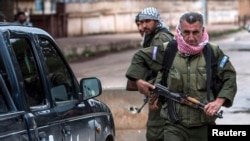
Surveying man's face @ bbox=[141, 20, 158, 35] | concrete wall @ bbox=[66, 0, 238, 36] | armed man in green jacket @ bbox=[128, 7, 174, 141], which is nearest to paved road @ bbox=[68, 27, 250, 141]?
armed man in green jacket @ bbox=[128, 7, 174, 141]

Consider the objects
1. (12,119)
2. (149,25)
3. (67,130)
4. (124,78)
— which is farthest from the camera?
(124,78)

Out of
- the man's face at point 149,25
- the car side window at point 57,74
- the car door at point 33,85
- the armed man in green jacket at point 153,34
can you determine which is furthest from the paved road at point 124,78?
the car door at point 33,85

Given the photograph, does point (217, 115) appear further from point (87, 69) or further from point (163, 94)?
point (87, 69)

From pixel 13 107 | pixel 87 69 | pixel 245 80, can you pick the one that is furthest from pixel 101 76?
pixel 13 107

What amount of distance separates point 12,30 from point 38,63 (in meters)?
0.33

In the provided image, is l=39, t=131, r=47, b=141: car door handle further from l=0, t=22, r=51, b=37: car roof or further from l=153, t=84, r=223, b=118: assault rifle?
l=153, t=84, r=223, b=118: assault rifle

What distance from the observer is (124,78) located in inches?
639

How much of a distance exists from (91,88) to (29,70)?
0.87 m

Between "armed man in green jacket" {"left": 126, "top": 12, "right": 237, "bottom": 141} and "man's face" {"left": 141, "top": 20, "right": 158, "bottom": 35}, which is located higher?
"man's face" {"left": 141, "top": 20, "right": 158, "bottom": 35}

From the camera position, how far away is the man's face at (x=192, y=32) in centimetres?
484

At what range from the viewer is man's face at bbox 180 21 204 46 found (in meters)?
4.84

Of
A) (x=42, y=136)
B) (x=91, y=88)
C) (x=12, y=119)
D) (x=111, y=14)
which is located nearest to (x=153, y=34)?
(x=91, y=88)

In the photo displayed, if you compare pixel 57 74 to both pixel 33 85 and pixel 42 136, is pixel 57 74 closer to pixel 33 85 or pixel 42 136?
pixel 33 85

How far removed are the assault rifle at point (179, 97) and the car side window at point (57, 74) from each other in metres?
0.69
